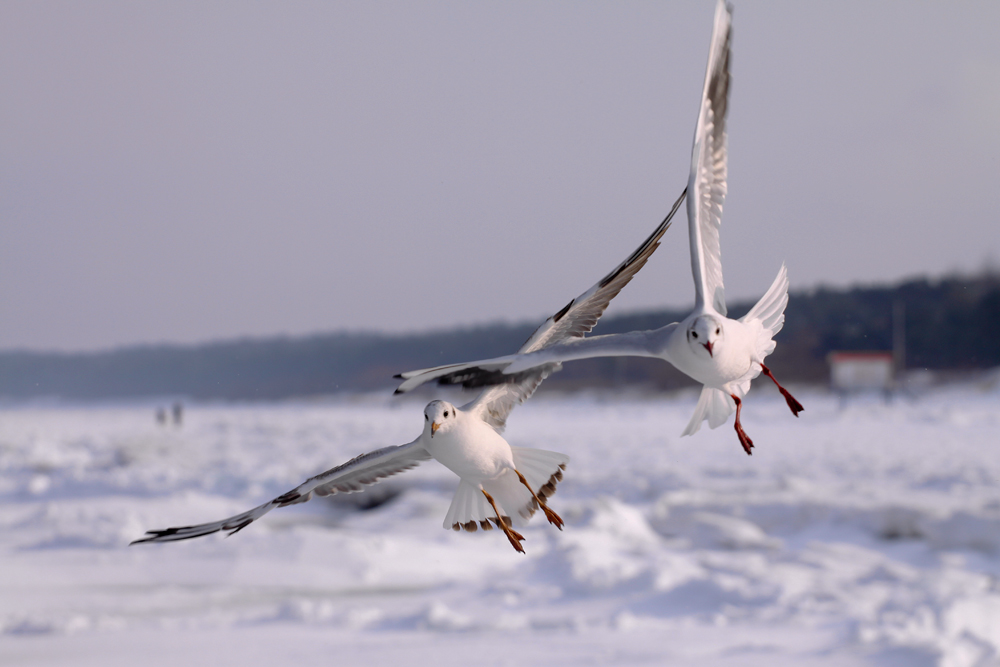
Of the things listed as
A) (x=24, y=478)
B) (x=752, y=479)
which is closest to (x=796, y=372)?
(x=752, y=479)

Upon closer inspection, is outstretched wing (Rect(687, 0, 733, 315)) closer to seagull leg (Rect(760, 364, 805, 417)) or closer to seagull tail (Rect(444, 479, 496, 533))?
seagull leg (Rect(760, 364, 805, 417))

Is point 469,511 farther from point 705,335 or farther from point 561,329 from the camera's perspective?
point 705,335

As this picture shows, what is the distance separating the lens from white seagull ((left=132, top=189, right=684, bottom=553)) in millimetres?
1108

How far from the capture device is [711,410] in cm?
130

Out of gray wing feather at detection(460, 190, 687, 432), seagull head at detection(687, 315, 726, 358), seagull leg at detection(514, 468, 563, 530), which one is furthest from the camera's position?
gray wing feather at detection(460, 190, 687, 432)

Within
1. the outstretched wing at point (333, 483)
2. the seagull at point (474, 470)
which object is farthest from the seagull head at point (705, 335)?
the outstretched wing at point (333, 483)

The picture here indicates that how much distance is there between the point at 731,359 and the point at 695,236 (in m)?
0.26

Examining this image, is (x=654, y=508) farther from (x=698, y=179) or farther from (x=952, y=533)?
(x=698, y=179)

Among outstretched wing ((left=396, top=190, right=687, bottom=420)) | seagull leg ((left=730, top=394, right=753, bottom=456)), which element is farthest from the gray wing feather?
seagull leg ((left=730, top=394, right=753, bottom=456))

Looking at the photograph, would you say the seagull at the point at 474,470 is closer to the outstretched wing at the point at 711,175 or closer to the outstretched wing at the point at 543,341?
the outstretched wing at the point at 543,341

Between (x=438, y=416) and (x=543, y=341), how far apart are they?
0.27 meters

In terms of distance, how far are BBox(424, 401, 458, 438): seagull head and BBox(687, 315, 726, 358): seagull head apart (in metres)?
0.32

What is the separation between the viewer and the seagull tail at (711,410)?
122 cm

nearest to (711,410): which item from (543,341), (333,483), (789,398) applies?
(789,398)
